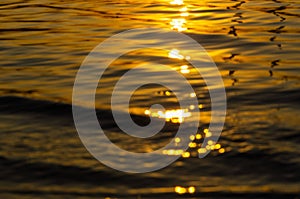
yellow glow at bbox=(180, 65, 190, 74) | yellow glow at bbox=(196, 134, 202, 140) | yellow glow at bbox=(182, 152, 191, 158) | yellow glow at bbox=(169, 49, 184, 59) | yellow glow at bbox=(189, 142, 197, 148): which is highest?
yellow glow at bbox=(169, 49, 184, 59)

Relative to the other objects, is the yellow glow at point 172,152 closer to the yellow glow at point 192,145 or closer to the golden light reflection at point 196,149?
the golden light reflection at point 196,149

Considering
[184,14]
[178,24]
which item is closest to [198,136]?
[178,24]

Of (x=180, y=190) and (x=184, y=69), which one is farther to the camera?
(x=184, y=69)

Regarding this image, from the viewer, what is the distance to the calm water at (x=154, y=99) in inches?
274

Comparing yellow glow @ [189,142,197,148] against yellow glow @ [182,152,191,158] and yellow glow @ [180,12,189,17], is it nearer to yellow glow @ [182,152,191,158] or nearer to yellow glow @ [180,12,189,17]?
yellow glow @ [182,152,191,158]

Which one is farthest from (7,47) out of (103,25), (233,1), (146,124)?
(233,1)

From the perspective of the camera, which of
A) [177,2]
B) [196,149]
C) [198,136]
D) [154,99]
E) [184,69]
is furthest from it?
[177,2]

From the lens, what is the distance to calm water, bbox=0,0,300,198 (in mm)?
6961

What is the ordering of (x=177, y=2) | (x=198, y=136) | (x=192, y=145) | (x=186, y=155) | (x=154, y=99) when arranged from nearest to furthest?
(x=186, y=155) < (x=192, y=145) < (x=198, y=136) < (x=154, y=99) < (x=177, y=2)

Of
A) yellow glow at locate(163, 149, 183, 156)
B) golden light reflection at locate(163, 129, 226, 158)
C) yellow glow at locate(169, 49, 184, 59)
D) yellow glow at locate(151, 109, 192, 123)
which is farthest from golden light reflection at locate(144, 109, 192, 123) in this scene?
yellow glow at locate(169, 49, 184, 59)

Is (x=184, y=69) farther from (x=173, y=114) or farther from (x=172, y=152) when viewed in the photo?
(x=172, y=152)

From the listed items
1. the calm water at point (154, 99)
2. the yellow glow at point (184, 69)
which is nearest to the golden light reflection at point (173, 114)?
the calm water at point (154, 99)

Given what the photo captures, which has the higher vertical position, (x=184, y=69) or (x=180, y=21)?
(x=180, y=21)

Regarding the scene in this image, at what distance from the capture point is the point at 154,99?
956 centimetres
